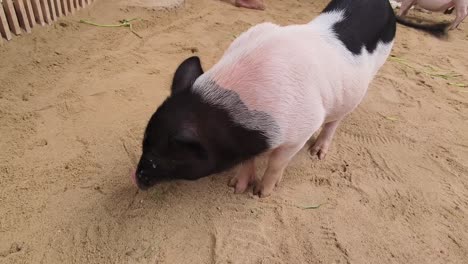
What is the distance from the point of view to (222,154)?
219cm

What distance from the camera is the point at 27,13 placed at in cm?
404

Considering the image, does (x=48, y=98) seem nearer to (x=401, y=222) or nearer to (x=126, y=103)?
(x=126, y=103)

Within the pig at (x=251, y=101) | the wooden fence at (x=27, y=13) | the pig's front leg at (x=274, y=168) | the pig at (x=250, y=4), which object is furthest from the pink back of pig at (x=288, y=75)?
the pig at (x=250, y=4)

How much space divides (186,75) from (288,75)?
61 cm

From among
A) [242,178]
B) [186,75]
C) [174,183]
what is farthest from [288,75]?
[174,183]

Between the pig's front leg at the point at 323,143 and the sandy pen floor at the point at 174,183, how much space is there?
0.08 metres

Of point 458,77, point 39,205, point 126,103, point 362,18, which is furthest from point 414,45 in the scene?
point 39,205

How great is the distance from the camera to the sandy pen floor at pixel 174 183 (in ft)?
8.24

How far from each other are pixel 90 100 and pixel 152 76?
2.24 feet

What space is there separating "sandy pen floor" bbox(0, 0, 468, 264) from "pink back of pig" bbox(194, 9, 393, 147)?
0.78 m

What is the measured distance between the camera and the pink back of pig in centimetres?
215

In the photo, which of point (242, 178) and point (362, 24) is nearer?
point (362, 24)

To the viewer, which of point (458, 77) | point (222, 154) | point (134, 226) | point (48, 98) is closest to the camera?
point (222, 154)

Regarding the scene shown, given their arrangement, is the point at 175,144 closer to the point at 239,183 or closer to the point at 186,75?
the point at 186,75
